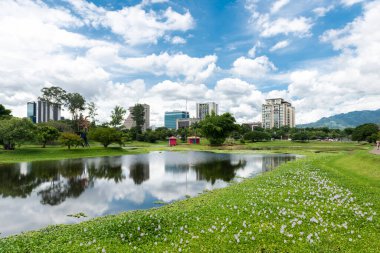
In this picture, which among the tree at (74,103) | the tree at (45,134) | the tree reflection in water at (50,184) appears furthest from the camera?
the tree at (74,103)

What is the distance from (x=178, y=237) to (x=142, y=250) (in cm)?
145

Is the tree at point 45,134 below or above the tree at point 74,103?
below

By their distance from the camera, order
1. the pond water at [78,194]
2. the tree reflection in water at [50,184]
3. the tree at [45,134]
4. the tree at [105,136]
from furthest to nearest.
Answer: the tree at [105,136] < the tree at [45,134] < the tree reflection in water at [50,184] < the pond water at [78,194]

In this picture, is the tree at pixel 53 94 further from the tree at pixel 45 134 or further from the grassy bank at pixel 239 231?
the grassy bank at pixel 239 231

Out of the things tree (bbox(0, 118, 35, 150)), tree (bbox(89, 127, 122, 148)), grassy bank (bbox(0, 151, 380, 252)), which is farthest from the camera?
tree (bbox(89, 127, 122, 148))

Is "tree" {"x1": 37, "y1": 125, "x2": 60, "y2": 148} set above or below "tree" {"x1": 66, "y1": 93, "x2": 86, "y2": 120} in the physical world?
below

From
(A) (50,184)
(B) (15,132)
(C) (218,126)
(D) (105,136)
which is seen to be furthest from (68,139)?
(C) (218,126)

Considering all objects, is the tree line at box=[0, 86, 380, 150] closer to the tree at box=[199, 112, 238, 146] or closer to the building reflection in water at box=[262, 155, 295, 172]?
the tree at box=[199, 112, 238, 146]

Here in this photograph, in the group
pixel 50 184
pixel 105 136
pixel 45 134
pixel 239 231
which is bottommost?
pixel 50 184

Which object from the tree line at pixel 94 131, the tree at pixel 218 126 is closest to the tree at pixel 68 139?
the tree line at pixel 94 131

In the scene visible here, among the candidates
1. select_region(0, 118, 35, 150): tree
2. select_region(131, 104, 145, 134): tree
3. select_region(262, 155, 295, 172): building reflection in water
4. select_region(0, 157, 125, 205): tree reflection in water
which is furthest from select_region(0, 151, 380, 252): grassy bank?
select_region(131, 104, 145, 134): tree

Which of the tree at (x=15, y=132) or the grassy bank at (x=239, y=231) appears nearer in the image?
the grassy bank at (x=239, y=231)

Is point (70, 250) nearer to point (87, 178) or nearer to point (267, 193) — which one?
point (267, 193)

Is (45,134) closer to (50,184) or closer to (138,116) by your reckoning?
(50,184)
